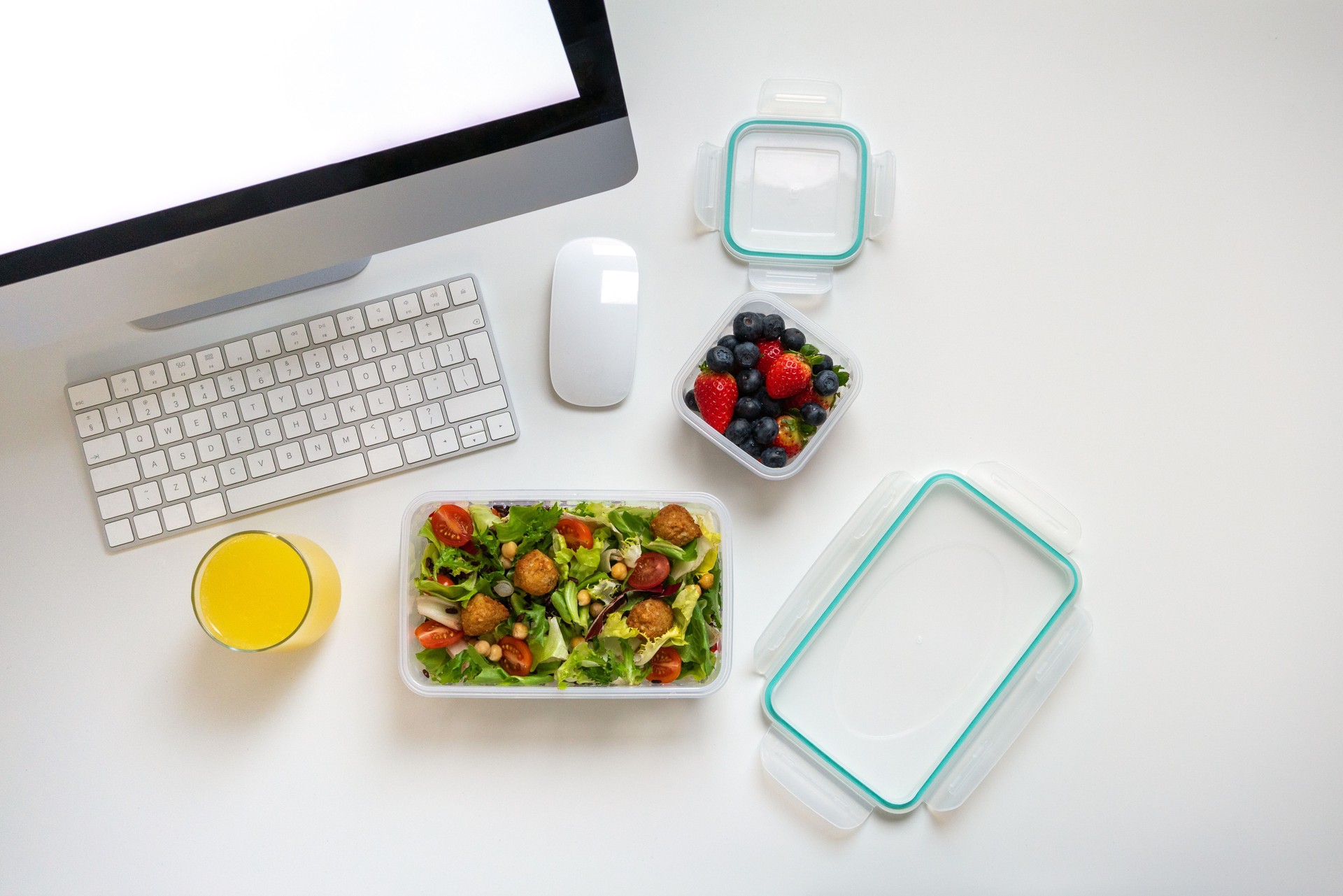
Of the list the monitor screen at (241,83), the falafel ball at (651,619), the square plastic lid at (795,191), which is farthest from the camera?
the square plastic lid at (795,191)

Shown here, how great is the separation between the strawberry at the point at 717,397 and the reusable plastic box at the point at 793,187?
13 cm

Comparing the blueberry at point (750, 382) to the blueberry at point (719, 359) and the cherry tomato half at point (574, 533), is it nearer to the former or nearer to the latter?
the blueberry at point (719, 359)

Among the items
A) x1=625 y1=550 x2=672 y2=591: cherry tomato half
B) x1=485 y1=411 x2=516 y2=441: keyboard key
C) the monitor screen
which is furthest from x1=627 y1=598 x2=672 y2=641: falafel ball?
the monitor screen

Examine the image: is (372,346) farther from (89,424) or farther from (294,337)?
(89,424)

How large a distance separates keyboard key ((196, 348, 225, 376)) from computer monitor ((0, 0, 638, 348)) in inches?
9.4

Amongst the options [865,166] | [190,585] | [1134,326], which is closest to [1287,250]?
[1134,326]

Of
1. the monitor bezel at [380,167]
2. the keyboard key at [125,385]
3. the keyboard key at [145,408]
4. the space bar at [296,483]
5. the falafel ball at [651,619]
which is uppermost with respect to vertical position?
the monitor bezel at [380,167]

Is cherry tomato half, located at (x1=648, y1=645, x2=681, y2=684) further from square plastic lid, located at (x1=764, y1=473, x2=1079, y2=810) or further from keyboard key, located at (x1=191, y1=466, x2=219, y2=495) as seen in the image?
keyboard key, located at (x1=191, y1=466, x2=219, y2=495)

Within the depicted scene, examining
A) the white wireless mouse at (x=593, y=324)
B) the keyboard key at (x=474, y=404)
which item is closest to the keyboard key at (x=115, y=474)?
the keyboard key at (x=474, y=404)

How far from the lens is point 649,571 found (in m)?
0.79

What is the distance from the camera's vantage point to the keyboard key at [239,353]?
842 millimetres

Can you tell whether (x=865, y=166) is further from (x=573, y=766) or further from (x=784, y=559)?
(x=573, y=766)

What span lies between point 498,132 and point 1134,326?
72 centimetres

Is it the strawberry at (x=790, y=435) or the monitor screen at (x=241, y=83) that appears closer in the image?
the monitor screen at (x=241, y=83)
